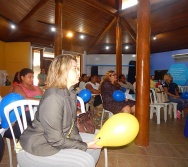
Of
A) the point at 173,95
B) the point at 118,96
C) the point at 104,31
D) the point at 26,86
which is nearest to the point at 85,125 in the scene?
the point at 26,86

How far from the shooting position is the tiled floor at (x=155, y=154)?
7.36ft

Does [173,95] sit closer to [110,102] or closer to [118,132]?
[110,102]

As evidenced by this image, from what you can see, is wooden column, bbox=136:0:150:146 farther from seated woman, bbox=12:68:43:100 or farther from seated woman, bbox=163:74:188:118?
seated woman, bbox=163:74:188:118

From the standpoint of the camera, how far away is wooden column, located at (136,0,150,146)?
8.77 ft

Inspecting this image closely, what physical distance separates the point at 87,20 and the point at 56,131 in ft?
23.2

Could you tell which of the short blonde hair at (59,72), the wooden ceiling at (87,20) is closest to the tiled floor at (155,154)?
the short blonde hair at (59,72)

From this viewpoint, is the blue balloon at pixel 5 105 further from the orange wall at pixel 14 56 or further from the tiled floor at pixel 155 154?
the orange wall at pixel 14 56

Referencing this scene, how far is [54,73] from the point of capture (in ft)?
3.97

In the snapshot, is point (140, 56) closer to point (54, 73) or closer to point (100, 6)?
point (54, 73)

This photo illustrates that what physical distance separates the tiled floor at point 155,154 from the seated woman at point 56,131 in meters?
1.18

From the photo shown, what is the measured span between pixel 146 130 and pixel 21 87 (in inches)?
70.8

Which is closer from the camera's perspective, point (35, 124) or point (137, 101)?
point (35, 124)

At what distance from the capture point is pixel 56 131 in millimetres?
1073

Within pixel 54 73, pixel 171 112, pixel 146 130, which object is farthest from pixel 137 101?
pixel 171 112
